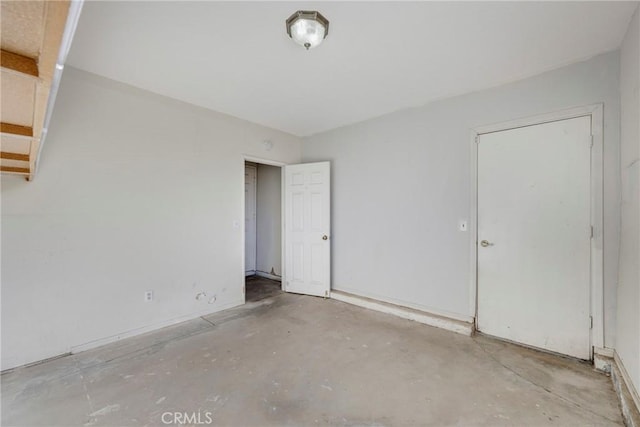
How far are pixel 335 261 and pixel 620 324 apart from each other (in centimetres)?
289

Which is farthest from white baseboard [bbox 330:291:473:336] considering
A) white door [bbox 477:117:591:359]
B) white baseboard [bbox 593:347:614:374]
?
white baseboard [bbox 593:347:614:374]

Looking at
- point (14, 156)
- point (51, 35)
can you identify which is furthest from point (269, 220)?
point (51, 35)

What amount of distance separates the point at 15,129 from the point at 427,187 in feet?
11.0

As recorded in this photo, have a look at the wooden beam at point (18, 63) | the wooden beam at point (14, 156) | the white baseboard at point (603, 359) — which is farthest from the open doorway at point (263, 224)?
the wooden beam at point (18, 63)

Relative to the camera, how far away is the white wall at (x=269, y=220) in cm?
499

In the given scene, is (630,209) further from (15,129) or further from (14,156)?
(14,156)

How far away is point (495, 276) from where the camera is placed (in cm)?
263

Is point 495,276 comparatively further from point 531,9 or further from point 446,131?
point 531,9

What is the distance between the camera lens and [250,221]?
5.32m

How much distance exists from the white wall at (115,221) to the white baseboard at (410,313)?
5.25 ft

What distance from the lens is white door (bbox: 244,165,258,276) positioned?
5.28 metres

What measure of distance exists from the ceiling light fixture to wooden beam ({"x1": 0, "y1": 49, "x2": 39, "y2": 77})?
4.73ft

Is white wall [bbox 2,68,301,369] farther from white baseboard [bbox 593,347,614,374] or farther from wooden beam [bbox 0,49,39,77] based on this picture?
white baseboard [bbox 593,347,614,374]

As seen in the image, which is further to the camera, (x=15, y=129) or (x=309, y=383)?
(x=309, y=383)
